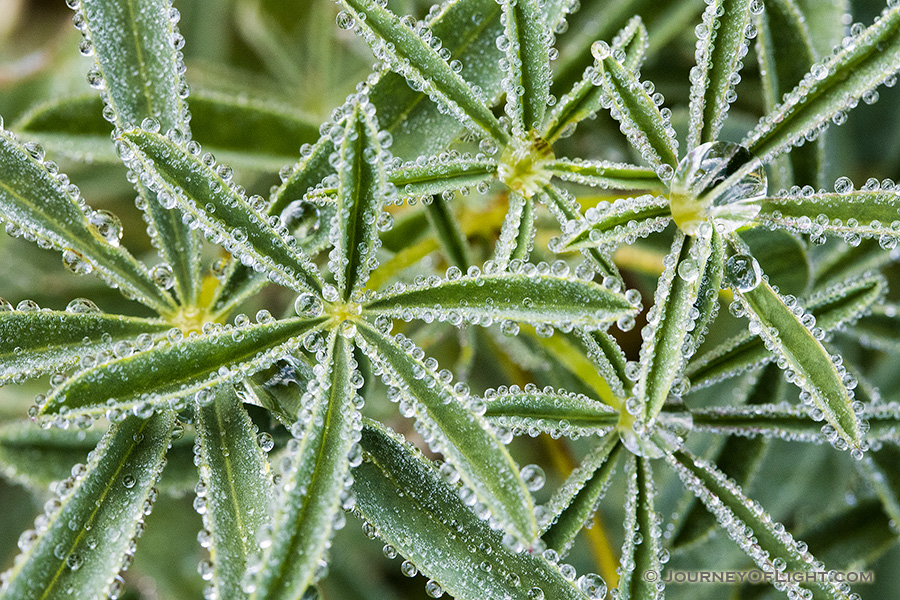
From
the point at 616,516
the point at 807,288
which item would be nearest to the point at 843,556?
the point at 807,288

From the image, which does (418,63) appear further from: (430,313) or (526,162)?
(430,313)

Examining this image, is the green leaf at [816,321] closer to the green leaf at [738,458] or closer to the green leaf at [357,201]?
the green leaf at [738,458]

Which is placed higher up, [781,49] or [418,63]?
[781,49]

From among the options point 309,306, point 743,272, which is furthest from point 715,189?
point 309,306

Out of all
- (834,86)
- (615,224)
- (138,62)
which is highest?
(834,86)

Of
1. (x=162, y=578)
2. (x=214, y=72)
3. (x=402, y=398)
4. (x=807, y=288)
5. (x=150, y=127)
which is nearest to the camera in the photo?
(x=402, y=398)

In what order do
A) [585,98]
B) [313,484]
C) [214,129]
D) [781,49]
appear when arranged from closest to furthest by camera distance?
[313,484], [585,98], [781,49], [214,129]

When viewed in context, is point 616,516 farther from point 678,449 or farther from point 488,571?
point 488,571
